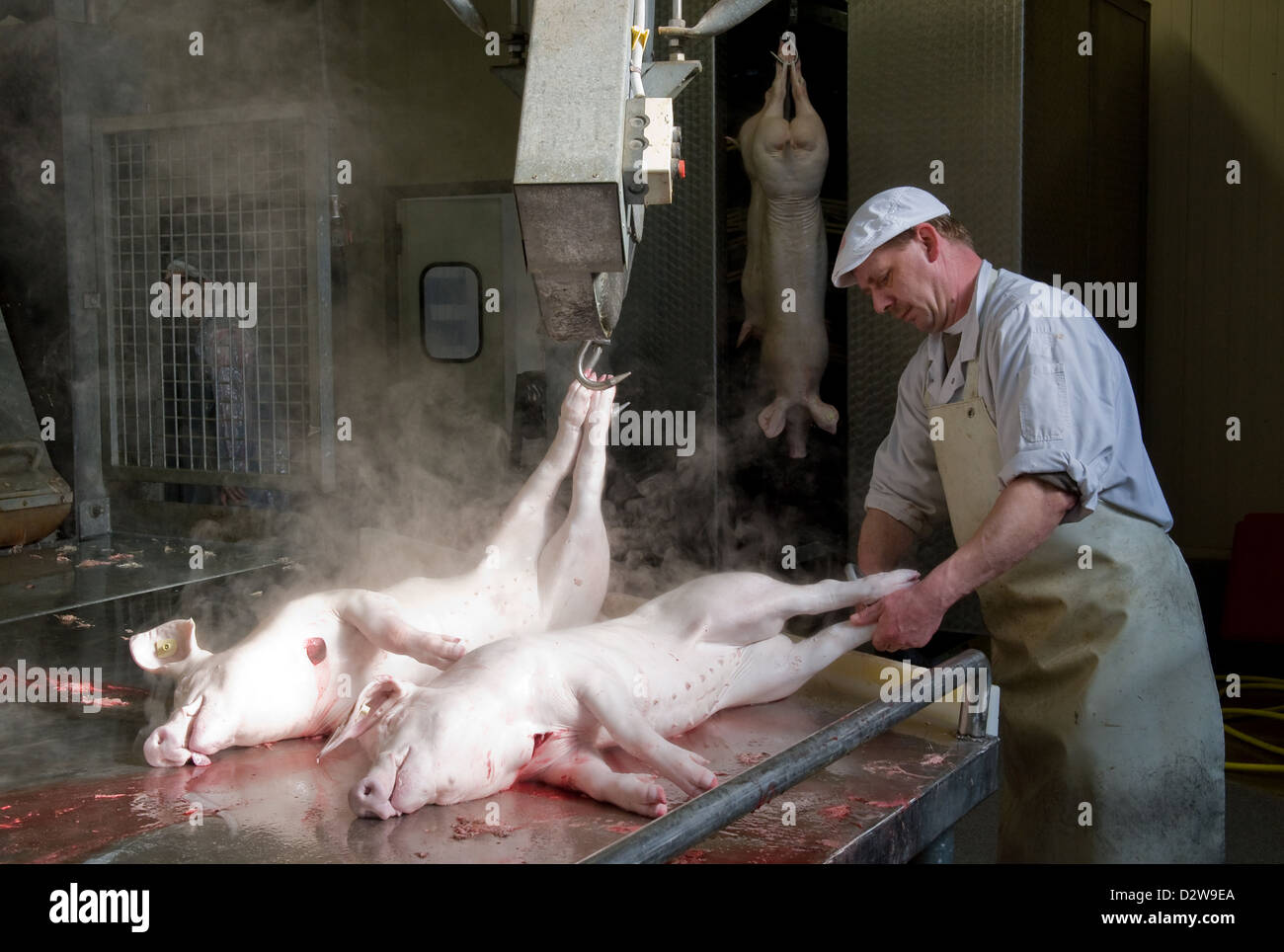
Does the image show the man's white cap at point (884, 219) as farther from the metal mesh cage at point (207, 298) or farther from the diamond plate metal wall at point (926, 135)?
the metal mesh cage at point (207, 298)

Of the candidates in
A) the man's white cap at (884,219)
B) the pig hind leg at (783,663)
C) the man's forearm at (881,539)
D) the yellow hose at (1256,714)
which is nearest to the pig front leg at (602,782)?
the pig hind leg at (783,663)

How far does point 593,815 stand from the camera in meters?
1.87

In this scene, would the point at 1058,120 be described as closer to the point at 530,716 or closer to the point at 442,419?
the point at 530,716

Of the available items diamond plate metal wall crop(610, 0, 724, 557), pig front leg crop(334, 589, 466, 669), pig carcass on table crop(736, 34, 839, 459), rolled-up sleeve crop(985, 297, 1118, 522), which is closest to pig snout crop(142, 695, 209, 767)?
pig front leg crop(334, 589, 466, 669)

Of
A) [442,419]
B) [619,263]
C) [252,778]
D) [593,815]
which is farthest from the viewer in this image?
[442,419]

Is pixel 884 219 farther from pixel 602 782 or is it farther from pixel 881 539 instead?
pixel 602 782

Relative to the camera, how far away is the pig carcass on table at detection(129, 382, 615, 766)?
210 centimetres

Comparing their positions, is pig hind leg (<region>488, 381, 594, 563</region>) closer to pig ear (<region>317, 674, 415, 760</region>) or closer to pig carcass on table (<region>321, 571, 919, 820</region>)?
pig carcass on table (<region>321, 571, 919, 820</region>)

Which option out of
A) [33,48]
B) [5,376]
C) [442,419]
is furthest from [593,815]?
[442,419]

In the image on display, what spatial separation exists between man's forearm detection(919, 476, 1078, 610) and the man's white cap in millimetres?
596

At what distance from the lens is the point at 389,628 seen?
2.23 meters

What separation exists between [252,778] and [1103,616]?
1728 millimetres

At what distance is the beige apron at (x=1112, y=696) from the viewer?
2463 millimetres

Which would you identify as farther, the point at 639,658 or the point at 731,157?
the point at 731,157
